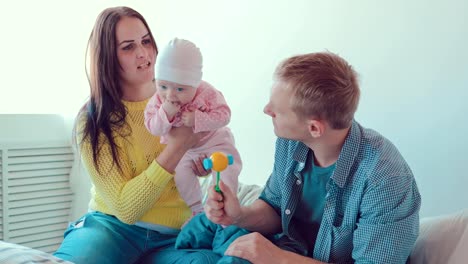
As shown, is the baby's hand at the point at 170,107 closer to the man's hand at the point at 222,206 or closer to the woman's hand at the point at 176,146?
the woman's hand at the point at 176,146

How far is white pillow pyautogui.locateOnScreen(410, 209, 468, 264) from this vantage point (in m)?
1.40

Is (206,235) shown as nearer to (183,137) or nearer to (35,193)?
(183,137)

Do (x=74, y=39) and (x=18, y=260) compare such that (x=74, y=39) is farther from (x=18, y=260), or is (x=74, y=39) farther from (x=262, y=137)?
(x=18, y=260)

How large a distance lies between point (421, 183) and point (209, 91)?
0.74m

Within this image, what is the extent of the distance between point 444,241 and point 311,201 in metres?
0.35

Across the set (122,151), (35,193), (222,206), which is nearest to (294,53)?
(122,151)

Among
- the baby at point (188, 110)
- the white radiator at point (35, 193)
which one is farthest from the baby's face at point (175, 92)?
the white radiator at point (35, 193)

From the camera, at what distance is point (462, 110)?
168 centimetres

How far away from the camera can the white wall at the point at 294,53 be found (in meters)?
1.73

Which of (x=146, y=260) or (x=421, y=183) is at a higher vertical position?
(x=421, y=183)

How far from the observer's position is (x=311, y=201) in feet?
5.04

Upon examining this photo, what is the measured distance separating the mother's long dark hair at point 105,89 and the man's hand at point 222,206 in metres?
0.46

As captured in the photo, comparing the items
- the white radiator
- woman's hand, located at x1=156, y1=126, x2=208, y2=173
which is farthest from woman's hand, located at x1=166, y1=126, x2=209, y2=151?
the white radiator

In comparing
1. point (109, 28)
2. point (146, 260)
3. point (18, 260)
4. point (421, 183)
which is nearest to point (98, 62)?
point (109, 28)
